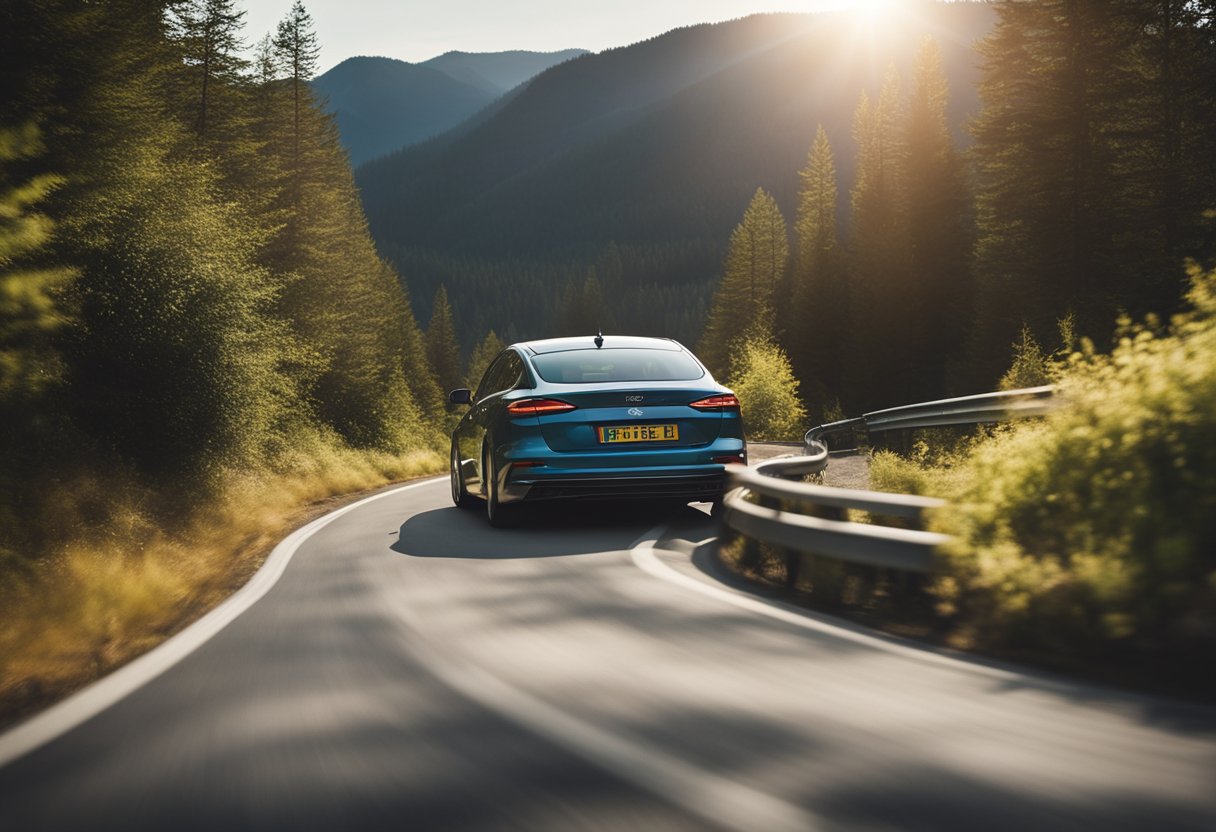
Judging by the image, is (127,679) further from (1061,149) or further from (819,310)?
(819,310)

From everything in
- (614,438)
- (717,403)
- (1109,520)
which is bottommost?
(1109,520)

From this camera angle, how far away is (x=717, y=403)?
9977mm

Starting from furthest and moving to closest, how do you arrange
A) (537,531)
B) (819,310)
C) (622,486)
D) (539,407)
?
(819,310)
(537,531)
(539,407)
(622,486)

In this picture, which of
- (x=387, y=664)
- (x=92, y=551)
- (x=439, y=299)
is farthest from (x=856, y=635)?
(x=439, y=299)

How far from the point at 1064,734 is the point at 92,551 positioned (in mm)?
8220

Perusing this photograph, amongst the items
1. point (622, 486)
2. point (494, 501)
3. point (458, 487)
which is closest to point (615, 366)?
point (622, 486)

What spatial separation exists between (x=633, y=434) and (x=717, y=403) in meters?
0.83

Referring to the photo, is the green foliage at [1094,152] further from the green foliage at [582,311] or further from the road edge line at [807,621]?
the green foliage at [582,311]

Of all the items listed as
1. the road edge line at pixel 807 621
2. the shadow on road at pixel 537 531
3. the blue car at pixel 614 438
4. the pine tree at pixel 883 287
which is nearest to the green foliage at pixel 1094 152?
the shadow on road at pixel 537 531

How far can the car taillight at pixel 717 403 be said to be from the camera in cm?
989

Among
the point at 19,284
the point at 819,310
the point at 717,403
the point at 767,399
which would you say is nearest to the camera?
the point at 19,284

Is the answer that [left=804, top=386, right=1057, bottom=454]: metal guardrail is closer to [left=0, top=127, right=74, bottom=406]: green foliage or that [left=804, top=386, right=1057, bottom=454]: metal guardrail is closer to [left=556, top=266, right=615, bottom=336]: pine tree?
[left=0, top=127, right=74, bottom=406]: green foliage

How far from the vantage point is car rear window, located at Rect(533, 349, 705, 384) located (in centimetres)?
1031

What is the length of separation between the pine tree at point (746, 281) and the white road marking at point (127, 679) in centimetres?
7400
